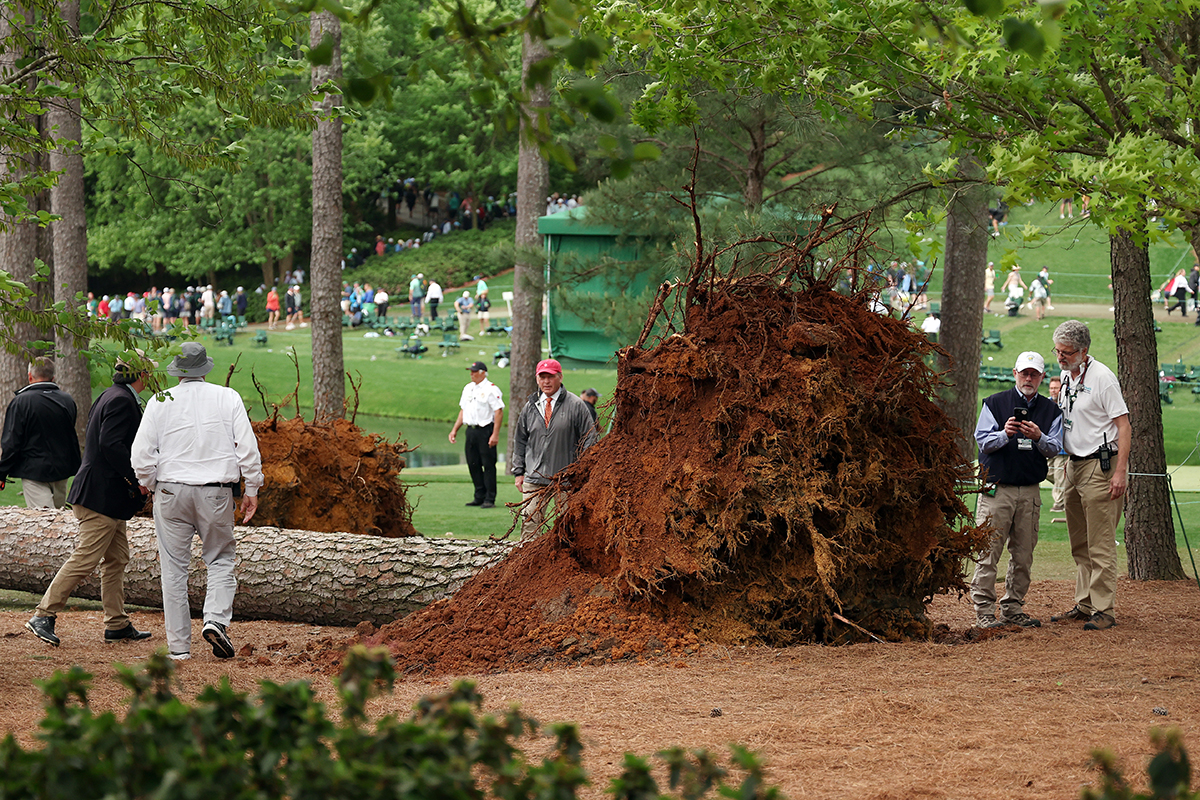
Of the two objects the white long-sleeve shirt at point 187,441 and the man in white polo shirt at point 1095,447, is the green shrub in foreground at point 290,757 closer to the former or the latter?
the white long-sleeve shirt at point 187,441

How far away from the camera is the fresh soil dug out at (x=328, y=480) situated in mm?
10492

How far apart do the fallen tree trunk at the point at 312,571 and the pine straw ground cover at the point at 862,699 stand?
481 millimetres

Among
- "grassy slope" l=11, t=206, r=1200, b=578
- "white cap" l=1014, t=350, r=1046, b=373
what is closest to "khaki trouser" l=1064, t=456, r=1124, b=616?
"white cap" l=1014, t=350, r=1046, b=373

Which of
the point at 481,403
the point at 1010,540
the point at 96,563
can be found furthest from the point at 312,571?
the point at 481,403

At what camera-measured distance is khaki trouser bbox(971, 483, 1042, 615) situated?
7996 mm

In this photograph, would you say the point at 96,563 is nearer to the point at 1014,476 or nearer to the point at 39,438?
the point at 39,438

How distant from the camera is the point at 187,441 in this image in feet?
23.9

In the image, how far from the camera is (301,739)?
8.17 feet

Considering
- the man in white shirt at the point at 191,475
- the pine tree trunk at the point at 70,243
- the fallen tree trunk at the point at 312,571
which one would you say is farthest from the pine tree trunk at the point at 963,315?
the pine tree trunk at the point at 70,243

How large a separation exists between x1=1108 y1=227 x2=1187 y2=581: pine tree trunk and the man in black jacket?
9.50 meters

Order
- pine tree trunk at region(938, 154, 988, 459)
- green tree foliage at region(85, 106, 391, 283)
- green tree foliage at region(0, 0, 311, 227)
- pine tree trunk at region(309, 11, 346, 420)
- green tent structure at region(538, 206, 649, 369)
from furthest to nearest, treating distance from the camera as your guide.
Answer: green tree foliage at region(85, 106, 391, 283) < green tent structure at region(538, 206, 649, 369) < pine tree trunk at region(309, 11, 346, 420) < pine tree trunk at region(938, 154, 988, 459) < green tree foliage at region(0, 0, 311, 227)

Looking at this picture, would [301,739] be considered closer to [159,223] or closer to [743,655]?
[743,655]

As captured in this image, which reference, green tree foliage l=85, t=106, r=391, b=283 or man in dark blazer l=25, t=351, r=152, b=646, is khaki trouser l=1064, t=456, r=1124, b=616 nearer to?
man in dark blazer l=25, t=351, r=152, b=646

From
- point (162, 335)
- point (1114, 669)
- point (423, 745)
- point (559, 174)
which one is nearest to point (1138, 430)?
point (1114, 669)
